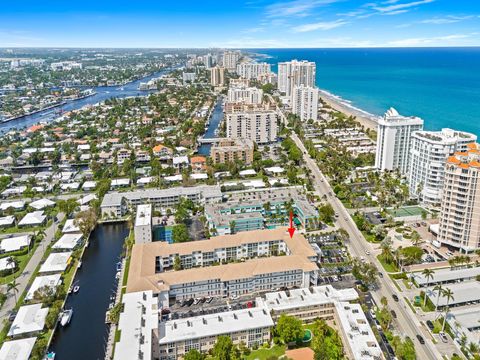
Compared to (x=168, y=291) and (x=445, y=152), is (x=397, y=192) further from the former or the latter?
(x=168, y=291)

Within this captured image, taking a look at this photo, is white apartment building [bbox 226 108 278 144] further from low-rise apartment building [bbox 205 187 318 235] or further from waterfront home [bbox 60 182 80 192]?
waterfront home [bbox 60 182 80 192]

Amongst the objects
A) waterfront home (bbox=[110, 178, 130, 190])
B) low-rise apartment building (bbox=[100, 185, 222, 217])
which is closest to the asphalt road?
low-rise apartment building (bbox=[100, 185, 222, 217])

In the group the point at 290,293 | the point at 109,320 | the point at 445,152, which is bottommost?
the point at 109,320

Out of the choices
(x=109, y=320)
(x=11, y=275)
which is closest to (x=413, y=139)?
(x=109, y=320)

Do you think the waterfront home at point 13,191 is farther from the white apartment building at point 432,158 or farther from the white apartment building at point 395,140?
the white apartment building at point 432,158

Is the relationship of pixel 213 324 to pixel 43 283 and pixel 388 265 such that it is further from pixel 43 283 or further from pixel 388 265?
pixel 388 265

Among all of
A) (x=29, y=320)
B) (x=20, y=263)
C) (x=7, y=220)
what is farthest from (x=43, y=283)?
(x=7, y=220)
